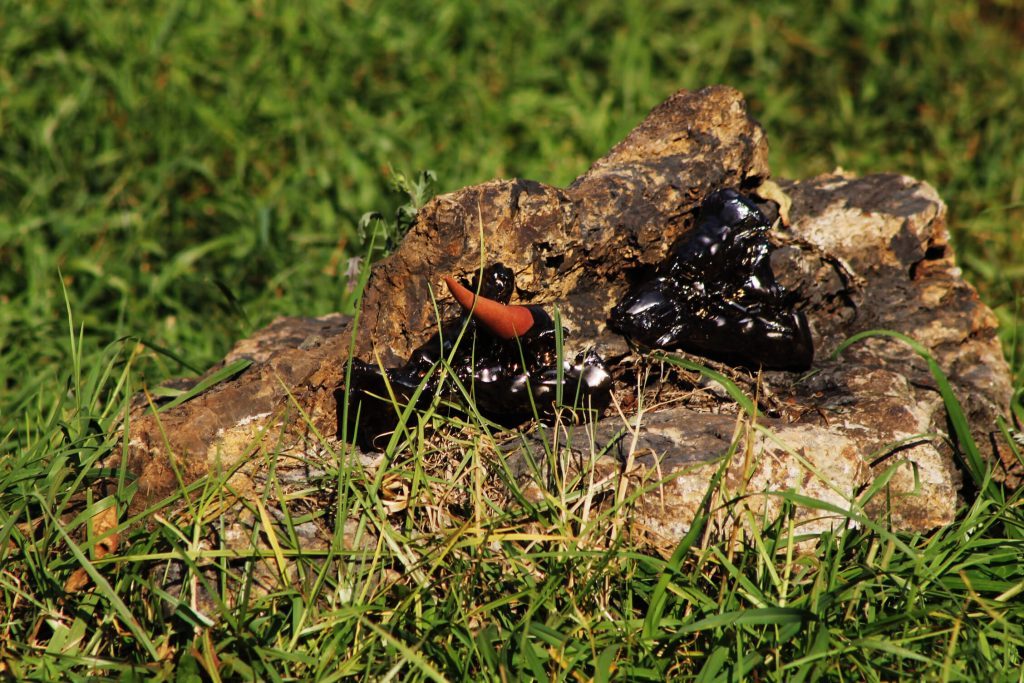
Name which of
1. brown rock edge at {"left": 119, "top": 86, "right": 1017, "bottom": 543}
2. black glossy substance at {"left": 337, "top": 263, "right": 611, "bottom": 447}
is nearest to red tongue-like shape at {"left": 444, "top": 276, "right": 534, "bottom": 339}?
black glossy substance at {"left": 337, "top": 263, "right": 611, "bottom": 447}

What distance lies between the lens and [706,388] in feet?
9.58

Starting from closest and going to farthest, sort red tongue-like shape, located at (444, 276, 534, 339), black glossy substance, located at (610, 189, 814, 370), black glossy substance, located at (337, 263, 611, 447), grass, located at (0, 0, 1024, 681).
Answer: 1. grass, located at (0, 0, 1024, 681)
2. red tongue-like shape, located at (444, 276, 534, 339)
3. black glossy substance, located at (337, 263, 611, 447)
4. black glossy substance, located at (610, 189, 814, 370)

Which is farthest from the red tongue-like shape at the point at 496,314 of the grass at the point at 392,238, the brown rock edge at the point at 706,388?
the grass at the point at 392,238

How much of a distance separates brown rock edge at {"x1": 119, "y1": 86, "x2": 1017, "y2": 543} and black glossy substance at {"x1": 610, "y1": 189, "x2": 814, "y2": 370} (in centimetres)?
8

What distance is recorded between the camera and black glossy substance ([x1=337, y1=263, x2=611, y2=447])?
2.74 meters

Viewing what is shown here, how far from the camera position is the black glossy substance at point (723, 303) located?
2.93 m

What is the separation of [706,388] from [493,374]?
2.14 feet

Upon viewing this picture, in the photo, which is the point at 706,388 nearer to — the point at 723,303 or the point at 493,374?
the point at 723,303

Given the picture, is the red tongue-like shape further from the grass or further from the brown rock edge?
the grass

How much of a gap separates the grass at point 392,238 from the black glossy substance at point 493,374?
0.61ft

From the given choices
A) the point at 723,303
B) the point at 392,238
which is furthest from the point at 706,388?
the point at 392,238

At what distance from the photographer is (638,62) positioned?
19.3 ft

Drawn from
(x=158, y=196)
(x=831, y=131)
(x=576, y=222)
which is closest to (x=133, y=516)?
(x=576, y=222)

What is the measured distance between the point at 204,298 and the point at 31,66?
1681 millimetres
